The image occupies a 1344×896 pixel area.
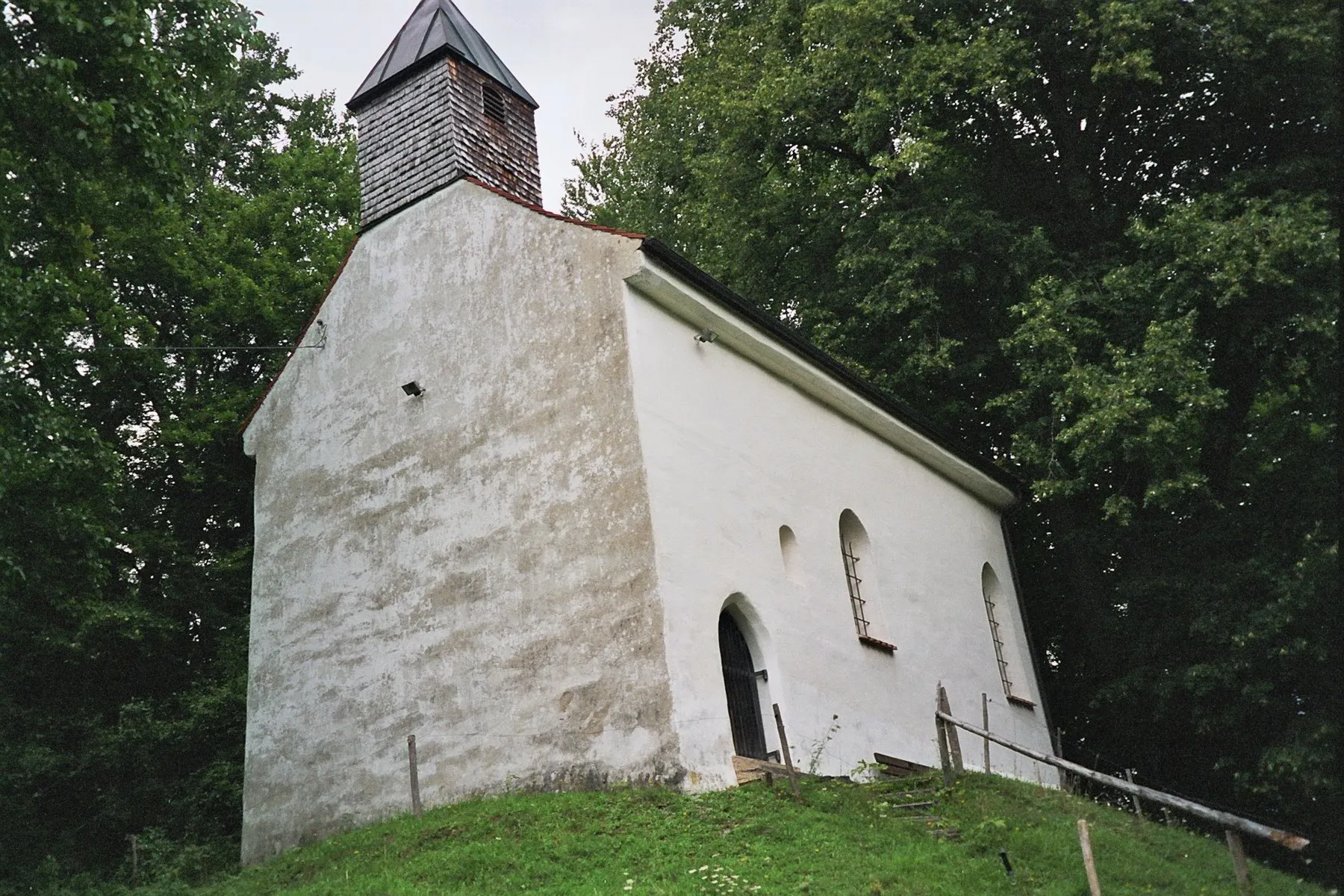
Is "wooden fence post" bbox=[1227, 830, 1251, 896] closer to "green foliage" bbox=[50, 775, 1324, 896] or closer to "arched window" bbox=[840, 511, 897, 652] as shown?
"green foliage" bbox=[50, 775, 1324, 896]

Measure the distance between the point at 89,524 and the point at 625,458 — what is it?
26.6 ft

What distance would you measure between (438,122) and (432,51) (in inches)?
45.6

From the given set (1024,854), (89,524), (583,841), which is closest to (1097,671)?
(1024,854)

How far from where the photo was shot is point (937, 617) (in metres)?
19.6

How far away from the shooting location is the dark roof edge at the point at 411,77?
18.9 metres

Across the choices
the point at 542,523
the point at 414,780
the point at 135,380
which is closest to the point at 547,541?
the point at 542,523

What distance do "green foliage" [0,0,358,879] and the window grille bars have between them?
997 cm

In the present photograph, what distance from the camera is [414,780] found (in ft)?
48.4

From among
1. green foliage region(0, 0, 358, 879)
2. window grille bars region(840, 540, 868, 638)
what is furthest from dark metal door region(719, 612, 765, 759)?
green foliage region(0, 0, 358, 879)

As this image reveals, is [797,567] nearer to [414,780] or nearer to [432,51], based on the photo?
[414,780]

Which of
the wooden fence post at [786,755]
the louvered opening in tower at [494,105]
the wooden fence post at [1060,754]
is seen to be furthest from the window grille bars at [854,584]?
the louvered opening in tower at [494,105]

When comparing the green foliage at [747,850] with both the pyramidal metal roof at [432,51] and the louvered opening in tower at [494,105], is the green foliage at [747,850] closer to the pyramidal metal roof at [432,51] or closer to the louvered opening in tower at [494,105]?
the louvered opening in tower at [494,105]

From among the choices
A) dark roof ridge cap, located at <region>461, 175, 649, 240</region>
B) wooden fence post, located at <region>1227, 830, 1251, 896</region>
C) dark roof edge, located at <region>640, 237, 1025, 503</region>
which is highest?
dark roof ridge cap, located at <region>461, 175, 649, 240</region>

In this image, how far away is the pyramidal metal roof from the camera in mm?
19094
